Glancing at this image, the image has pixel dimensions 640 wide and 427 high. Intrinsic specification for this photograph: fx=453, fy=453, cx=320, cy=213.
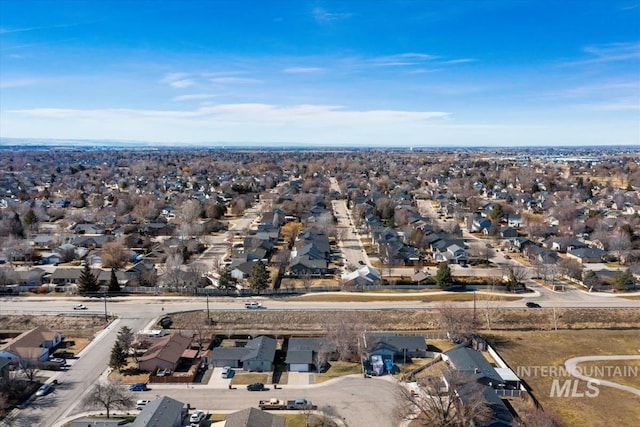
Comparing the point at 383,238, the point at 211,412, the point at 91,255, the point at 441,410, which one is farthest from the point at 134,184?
the point at 441,410

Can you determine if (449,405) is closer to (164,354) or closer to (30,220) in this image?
(164,354)

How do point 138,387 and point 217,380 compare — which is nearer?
point 138,387

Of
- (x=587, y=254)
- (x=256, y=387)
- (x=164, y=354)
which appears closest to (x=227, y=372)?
(x=256, y=387)

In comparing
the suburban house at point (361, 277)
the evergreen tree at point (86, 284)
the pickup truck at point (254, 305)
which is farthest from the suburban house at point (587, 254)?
the evergreen tree at point (86, 284)

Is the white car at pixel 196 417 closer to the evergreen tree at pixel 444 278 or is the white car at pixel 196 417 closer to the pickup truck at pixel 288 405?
the pickup truck at pixel 288 405

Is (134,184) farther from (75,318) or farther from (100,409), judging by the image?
(100,409)
